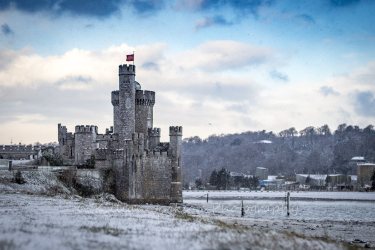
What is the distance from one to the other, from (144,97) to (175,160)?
759 cm

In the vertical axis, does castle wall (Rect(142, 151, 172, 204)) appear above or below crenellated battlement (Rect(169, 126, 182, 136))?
below

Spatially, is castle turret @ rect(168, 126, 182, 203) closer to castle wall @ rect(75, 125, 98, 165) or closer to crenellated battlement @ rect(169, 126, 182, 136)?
crenellated battlement @ rect(169, 126, 182, 136)

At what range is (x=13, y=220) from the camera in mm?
Result: 24125

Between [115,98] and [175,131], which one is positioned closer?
[175,131]

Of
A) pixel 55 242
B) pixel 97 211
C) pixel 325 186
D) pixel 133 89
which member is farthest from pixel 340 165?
pixel 55 242

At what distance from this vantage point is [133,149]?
173ft

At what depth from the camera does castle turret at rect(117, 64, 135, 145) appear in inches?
2192

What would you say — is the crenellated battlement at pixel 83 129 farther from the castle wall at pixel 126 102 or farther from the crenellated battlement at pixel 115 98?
the crenellated battlement at pixel 115 98

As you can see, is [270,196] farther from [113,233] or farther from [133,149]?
[113,233]

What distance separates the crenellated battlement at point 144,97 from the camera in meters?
57.9

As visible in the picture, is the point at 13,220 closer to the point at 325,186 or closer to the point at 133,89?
the point at 133,89

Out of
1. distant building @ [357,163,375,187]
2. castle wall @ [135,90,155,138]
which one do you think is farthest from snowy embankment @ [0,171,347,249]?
distant building @ [357,163,375,187]

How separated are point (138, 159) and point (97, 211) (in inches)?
845

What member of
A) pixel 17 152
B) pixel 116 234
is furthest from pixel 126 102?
pixel 116 234
